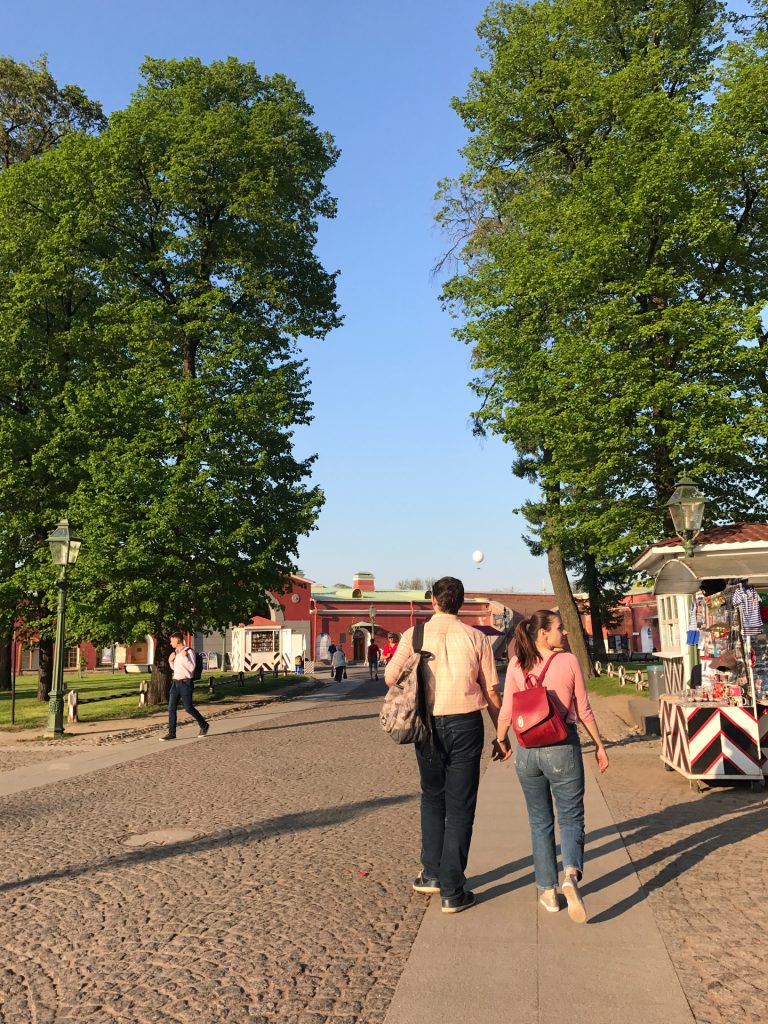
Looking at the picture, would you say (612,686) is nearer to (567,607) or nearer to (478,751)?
(567,607)

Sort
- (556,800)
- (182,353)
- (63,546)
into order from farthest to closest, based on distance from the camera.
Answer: (182,353) < (63,546) < (556,800)

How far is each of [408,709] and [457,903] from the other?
3.93 ft

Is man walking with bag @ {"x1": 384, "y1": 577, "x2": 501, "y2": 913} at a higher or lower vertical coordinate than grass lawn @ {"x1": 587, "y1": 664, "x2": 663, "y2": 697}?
higher

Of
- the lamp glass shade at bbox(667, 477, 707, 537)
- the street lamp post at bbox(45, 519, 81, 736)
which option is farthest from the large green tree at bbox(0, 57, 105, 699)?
the lamp glass shade at bbox(667, 477, 707, 537)

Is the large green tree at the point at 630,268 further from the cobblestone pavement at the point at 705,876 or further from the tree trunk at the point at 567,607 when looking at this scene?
the cobblestone pavement at the point at 705,876

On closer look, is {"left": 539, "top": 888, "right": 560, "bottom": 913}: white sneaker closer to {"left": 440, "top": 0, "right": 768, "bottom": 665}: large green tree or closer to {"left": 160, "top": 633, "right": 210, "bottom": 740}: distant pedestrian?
{"left": 160, "top": 633, "right": 210, "bottom": 740}: distant pedestrian

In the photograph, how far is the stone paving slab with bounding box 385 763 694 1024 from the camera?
3644 mm

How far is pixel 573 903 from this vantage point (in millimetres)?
4746

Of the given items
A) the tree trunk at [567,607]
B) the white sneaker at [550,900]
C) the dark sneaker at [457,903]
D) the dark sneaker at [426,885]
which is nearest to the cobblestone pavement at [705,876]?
the white sneaker at [550,900]

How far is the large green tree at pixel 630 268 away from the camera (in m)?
18.7

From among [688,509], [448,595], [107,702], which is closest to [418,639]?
[448,595]

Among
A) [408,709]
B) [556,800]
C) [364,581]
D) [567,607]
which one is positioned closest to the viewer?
[556,800]

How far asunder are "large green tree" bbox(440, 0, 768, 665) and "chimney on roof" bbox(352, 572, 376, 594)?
1963 inches

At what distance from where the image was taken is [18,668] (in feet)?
180
